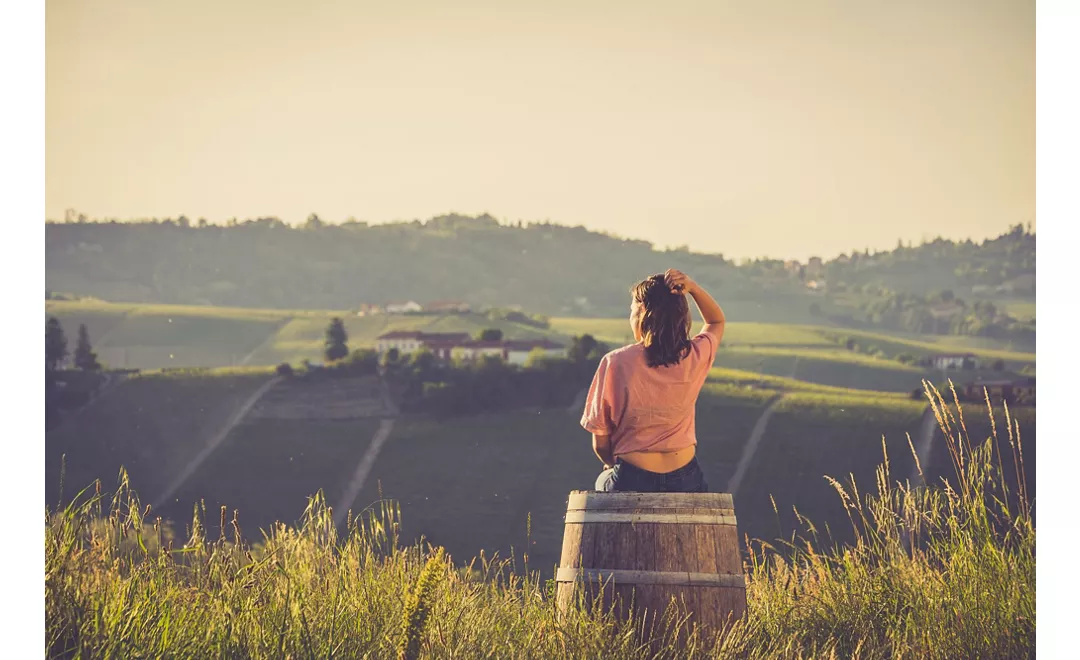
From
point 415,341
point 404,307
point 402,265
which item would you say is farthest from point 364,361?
point 402,265

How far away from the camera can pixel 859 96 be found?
7.12m

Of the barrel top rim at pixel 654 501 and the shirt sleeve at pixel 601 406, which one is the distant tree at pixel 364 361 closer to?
the shirt sleeve at pixel 601 406

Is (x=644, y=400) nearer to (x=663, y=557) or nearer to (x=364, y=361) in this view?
(x=663, y=557)

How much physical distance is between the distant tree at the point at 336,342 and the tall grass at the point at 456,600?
123ft

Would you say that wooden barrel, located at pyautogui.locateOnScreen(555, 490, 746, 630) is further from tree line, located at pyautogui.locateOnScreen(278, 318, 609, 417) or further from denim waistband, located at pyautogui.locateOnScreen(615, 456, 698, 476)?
tree line, located at pyautogui.locateOnScreen(278, 318, 609, 417)

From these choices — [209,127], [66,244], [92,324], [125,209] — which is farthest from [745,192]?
[92,324]

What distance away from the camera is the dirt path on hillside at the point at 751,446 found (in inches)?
1419

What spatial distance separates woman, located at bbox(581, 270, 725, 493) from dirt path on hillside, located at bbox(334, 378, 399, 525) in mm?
34868

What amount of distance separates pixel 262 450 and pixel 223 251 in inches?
302

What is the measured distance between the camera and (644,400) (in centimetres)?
269

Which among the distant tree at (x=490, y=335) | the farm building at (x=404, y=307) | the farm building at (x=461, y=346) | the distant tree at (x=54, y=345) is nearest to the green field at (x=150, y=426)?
the distant tree at (x=54, y=345)

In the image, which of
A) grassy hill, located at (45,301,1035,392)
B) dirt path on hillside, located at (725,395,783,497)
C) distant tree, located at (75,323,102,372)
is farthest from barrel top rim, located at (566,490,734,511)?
distant tree, located at (75,323,102,372)

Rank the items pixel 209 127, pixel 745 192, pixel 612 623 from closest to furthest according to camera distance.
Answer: pixel 612 623, pixel 745 192, pixel 209 127
